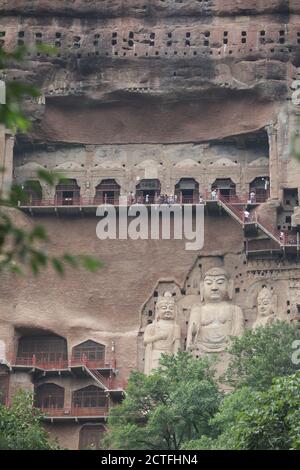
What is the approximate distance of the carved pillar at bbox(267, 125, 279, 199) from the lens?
43.5m

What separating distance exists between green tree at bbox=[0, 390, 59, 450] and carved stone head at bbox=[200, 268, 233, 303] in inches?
364

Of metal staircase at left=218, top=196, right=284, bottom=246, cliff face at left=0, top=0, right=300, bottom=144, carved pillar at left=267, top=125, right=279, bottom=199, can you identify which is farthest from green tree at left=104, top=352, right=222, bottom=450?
cliff face at left=0, top=0, right=300, bottom=144

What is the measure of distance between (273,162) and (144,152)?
452 cm

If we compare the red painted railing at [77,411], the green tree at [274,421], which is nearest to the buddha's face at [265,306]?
the red painted railing at [77,411]

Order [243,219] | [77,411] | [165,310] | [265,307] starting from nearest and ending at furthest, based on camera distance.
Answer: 1. [77,411]
2. [265,307]
3. [165,310]
4. [243,219]

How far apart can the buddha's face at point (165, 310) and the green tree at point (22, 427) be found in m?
8.32

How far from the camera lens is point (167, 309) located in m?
42.5

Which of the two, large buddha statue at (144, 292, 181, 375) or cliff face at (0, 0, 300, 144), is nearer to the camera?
large buddha statue at (144, 292, 181, 375)

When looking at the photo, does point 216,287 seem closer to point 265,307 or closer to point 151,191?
point 265,307

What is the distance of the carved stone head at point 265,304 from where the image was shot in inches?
1654

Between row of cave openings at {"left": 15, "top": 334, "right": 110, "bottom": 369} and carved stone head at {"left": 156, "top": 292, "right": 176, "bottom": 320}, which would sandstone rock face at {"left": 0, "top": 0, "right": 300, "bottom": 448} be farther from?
carved stone head at {"left": 156, "top": 292, "right": 176, "bottom": 320}

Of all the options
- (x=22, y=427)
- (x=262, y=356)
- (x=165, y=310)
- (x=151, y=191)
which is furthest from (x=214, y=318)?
(x=22, y=427)

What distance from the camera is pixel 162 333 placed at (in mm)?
42156
